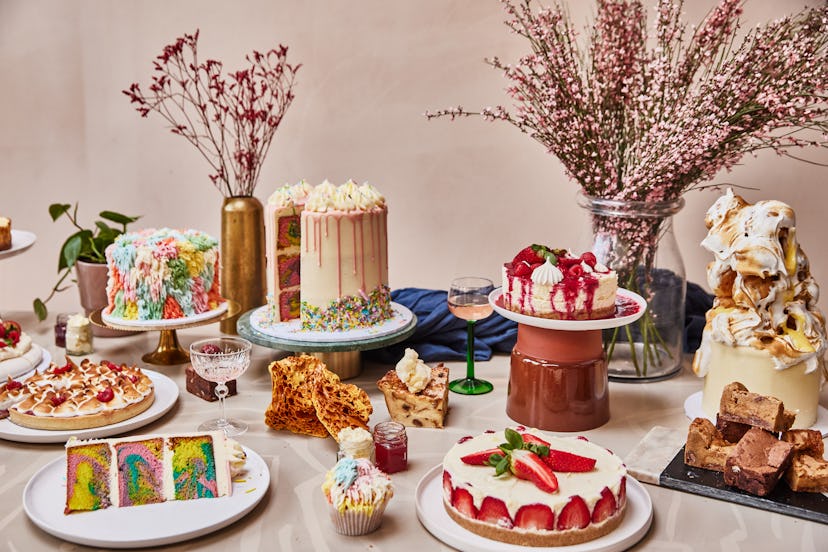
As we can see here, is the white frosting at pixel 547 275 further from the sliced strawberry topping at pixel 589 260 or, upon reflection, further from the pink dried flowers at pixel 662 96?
the pink dried flowers at pixel 662 96

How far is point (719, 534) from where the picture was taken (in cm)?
162

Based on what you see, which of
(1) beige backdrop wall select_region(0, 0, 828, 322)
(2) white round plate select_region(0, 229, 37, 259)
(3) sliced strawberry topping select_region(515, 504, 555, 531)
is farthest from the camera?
(1) beige backdrop wall select_region(0, 0, 828, 322)

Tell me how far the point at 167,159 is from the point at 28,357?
1498 mm

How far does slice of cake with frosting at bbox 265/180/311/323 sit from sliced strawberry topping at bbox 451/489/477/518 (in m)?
0.98

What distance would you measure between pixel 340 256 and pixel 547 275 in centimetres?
58

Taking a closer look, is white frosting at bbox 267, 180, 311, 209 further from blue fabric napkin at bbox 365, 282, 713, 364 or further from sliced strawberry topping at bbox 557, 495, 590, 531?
sliced strawberry topping at bbox 557, 495, 590, 531

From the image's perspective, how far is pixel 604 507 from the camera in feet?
5.11

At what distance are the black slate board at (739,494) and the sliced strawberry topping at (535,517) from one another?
1.27 feet

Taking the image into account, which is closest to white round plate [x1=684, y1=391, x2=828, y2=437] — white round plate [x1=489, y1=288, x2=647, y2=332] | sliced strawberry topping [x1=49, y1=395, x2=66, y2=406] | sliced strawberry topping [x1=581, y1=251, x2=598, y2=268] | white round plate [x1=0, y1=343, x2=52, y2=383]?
white round plate [x1=489, y1=288, x2=647, y2=332]

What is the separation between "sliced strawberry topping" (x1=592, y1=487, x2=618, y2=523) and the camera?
1547 millimetres

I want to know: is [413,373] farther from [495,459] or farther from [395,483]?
[495,459]

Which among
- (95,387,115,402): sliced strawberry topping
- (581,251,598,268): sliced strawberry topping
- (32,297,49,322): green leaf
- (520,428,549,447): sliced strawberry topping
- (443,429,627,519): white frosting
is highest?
(581,251,598,268): sliced strawberry topping

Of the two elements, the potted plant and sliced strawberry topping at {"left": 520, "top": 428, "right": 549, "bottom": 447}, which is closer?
sliced strawberry topping at {"left": 520, "top": 428, "right": 549, "bottom": 447}

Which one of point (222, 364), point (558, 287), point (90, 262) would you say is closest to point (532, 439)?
point (558, 287)
